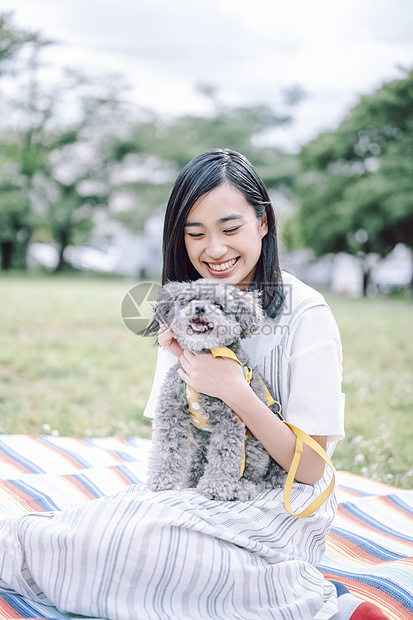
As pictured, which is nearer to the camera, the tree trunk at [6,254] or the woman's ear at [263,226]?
the woman's ear at [263,226]

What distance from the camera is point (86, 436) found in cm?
468

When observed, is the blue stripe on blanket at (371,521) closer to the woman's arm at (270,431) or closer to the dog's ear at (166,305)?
the woman's arm at (270,431)

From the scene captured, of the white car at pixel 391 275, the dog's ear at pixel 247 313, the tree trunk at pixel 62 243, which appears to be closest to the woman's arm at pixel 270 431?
the dog's ear at pixel 247 313

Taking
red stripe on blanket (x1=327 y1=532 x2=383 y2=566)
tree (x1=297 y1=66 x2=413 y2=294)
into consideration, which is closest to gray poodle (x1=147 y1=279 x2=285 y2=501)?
red stripe on blanket (x1=327 y1=532 x2=383 y2=566)

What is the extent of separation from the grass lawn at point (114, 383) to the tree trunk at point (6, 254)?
66.8 feet

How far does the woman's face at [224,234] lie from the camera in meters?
2.36

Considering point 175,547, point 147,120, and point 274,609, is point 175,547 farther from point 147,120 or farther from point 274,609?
point 147,120

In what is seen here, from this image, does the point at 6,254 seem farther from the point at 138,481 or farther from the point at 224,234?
the point at 224,234

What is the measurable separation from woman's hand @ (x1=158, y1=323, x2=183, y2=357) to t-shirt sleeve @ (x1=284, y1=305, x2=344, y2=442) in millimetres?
473

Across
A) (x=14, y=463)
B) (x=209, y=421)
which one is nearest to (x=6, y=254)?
(x=14, y=463)

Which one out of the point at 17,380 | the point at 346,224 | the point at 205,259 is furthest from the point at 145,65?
the point at 205,259

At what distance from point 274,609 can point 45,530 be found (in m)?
0.83

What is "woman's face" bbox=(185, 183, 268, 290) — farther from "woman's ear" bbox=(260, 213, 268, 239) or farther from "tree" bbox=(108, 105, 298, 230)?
"tree" bbox=(108, 105, 298, 230)

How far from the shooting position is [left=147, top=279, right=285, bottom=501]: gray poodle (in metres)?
2.05
